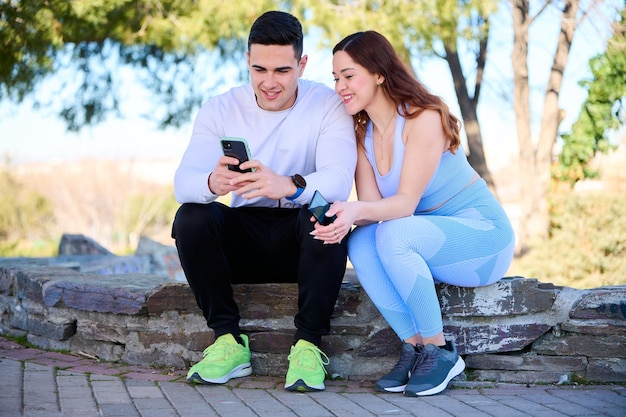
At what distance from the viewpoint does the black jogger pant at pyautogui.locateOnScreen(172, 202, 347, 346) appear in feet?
9.89

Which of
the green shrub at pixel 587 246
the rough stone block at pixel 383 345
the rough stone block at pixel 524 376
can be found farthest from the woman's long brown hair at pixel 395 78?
the green shrub at pixel 587 246

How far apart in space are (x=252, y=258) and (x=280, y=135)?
54 centimetres

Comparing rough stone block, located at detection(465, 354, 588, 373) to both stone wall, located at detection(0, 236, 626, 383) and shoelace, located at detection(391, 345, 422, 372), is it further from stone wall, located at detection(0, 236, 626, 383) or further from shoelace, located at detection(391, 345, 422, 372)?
shoelace, located at detection(391, 345, 422, 372)

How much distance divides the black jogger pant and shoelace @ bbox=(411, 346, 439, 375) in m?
0.38

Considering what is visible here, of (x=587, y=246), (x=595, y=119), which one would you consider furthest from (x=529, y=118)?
(x=587, y=246)

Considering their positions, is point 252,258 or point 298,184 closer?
point 298,184

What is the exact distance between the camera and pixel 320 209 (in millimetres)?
2934

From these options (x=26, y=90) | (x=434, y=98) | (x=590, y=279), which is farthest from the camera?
(x=26, y=90)

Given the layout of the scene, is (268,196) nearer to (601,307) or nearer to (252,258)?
(252,258)

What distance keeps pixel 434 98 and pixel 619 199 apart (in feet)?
13.9

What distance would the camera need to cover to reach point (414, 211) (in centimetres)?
324

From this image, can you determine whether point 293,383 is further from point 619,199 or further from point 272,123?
point 619,199

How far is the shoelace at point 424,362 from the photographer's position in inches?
118

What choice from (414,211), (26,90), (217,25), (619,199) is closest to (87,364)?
(414,211)
